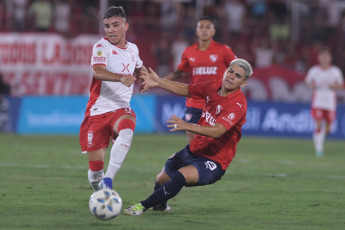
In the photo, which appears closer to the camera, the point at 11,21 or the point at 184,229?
the point at 184,229

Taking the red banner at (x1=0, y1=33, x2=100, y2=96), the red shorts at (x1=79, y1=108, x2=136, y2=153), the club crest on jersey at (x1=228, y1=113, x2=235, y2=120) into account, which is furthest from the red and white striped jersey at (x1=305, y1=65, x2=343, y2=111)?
the club crest on jersey at (x1=228, y1=113, x2=235, y2=120)

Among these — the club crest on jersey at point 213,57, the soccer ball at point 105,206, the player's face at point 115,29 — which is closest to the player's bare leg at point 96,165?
the player's face at point 115,29

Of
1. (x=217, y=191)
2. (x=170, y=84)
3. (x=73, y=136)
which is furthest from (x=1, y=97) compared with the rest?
(x=170, y=84)

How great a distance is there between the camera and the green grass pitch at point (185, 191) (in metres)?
7.59

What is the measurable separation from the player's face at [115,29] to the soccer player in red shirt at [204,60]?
280cm

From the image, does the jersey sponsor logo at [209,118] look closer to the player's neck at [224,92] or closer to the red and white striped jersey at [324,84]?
the player's neck at [224,92]

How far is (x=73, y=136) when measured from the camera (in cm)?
2044

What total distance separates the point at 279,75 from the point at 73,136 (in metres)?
6.90

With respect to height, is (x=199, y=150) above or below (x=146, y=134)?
above

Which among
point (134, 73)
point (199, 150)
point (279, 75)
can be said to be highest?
point (134, 73)

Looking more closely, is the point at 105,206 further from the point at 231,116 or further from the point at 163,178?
the point at 231,116

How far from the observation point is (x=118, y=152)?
27.1 feet

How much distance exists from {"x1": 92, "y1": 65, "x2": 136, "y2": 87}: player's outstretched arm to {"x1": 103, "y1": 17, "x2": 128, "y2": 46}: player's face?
1.56 feet

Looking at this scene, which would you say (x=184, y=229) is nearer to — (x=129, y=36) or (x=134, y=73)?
(x=134, y=73)
